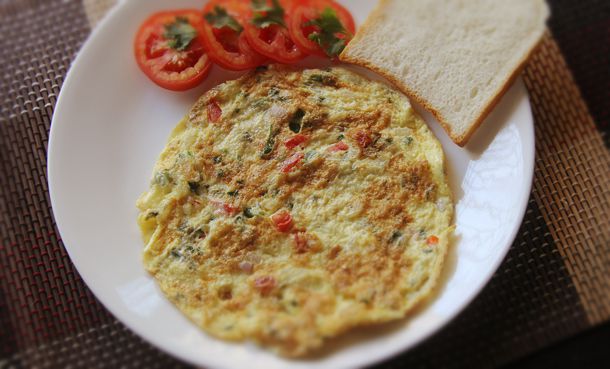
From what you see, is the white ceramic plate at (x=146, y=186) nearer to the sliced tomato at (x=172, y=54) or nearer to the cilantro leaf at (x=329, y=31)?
the sliced tomato at (x=172, y=54)

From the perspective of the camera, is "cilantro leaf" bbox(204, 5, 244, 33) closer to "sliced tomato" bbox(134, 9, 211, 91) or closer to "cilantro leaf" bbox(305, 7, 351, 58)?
"sliced tomato" bbox(134, 9, 211, 91)

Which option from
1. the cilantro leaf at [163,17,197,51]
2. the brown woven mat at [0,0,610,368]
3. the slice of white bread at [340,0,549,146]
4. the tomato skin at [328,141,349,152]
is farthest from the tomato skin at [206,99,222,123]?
the brown woven mat at [0,0,610,368]

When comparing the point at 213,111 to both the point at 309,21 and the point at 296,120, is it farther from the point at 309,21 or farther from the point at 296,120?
the point at 309,21

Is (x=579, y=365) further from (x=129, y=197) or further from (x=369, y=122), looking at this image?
(x=129, y=197)

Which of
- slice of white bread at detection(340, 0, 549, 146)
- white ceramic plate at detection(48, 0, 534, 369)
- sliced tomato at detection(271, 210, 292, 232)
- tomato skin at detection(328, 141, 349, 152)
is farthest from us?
slice of white bread at detection(340, 0, 549, 146)

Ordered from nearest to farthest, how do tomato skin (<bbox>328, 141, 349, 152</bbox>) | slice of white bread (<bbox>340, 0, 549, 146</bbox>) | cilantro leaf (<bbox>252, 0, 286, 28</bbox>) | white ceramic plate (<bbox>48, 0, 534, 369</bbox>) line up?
white ceramic plate (<bbox>48, 0, 534, 369</bbox>)
tomato skin (<bbox>328, 141, 349, 152</bbox>)
slice of white bread (<bbox>340, 0, 549, 146</bbox>)
cilantro leaf (<bbox>252, 0, 286, 28</bbox>)

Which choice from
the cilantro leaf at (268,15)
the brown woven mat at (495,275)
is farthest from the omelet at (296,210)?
the brown woven mat at (495,275)
